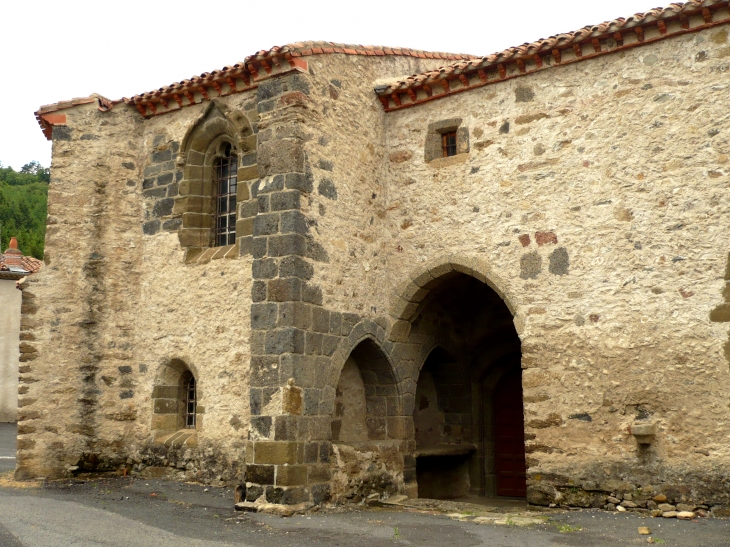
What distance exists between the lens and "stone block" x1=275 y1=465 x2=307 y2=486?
764 cm

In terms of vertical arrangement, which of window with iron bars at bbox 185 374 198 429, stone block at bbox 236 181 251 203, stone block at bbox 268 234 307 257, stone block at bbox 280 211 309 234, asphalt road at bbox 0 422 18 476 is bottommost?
asphalt road at bbox 0 422 18 476

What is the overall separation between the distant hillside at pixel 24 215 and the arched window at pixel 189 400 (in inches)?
973

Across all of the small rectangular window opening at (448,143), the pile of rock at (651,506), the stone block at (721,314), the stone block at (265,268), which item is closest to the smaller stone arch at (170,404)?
the stone block at (265,268)

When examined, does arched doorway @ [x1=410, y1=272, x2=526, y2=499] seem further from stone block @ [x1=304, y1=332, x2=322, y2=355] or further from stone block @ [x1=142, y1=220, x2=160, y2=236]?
stone block @ [x1=142, y1=220, x2=160, y2=236]

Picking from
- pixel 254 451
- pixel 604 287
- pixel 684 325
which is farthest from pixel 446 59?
pixel 254 451

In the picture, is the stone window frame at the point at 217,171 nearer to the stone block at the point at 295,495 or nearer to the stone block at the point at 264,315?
the stone block at the point at 264,315

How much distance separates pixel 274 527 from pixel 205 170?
5082 millimetres

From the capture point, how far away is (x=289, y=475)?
7.64 metres

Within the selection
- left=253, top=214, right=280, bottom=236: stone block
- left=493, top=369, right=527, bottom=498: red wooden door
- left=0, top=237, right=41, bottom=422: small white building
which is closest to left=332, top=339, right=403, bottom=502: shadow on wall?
left=253, top=214, right=280, bottom=236: stone block

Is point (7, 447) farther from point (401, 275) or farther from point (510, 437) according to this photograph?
point (510, 437)

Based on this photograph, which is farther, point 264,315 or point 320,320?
point 320,320

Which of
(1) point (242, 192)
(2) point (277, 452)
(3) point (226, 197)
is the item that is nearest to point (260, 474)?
(2) point (277, 452)

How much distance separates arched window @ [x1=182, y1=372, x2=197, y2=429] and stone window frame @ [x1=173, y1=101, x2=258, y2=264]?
156 centimetres

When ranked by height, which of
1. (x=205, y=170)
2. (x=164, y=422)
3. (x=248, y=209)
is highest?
(x=205, y=170)
